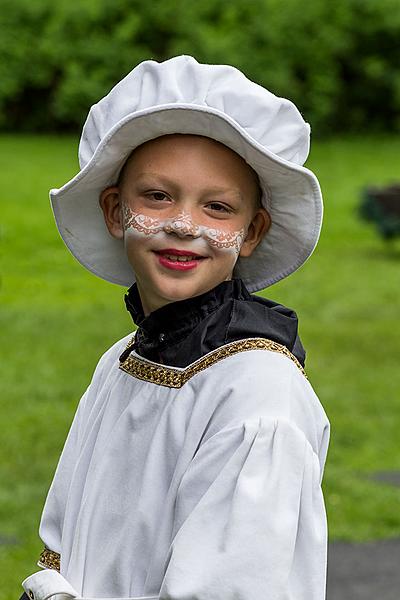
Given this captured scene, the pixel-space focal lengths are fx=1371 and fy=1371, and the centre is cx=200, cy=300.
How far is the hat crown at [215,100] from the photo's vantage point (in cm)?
221

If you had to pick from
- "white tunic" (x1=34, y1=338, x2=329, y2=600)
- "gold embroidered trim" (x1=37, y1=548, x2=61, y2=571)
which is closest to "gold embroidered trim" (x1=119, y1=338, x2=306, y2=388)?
"white tunic" (x1=34, y1=338, x2=329, y2=600)

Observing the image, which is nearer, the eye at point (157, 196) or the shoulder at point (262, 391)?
the shoulder at point (262, 391)

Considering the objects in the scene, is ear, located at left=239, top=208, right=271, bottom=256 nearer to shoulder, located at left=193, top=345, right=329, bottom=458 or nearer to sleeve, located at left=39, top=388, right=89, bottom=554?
shoulder, located at left=193, top=345, right=329, bottom=458

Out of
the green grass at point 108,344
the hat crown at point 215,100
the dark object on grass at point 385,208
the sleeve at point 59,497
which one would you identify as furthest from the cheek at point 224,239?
the dark object on grass at point 385,208

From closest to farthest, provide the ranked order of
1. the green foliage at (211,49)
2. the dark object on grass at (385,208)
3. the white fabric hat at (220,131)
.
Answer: the white fabric hat at (220,131)
the dark object on grass at (385,208)
the green foliage at (211,49)

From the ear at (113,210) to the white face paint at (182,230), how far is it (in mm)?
91

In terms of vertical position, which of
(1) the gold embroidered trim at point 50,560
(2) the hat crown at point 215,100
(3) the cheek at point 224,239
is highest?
(2) the hat crown at point 215,100

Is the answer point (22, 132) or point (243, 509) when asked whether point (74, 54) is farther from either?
point (243, 509)

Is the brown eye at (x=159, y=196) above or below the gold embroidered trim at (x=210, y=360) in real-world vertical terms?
above

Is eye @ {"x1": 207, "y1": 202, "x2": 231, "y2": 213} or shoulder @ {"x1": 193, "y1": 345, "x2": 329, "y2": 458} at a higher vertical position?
eye @ {"x1": 207, "y1": 202, "x2": 231, "y2": 213}

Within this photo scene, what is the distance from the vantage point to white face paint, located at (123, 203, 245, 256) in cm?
225

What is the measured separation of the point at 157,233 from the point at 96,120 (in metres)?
0.23

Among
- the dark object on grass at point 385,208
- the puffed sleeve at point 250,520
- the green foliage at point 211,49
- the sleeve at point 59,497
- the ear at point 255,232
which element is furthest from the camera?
the green foliage at point 211,49

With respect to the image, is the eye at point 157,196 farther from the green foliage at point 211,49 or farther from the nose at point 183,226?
A: the green foliage at point 211,49
